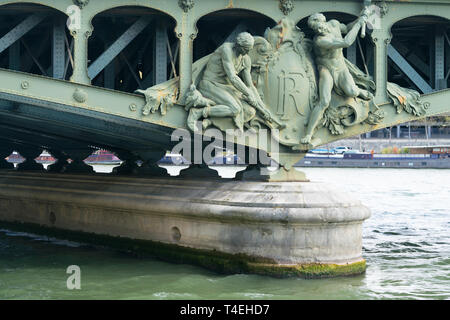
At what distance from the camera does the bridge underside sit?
16.1m

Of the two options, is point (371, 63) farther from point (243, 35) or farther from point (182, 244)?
point (182, 244)

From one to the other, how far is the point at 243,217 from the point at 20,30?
18.9 ft

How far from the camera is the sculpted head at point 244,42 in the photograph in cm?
1646

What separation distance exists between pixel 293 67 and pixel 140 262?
5.32 meters

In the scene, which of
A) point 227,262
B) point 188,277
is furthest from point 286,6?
point 188,277

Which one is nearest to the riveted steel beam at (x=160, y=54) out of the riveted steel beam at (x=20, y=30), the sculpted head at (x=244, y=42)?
the sculpted head at (x=244, y=42)

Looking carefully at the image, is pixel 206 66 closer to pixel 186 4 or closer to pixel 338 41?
pixel 186 4

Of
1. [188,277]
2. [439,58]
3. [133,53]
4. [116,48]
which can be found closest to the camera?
[188,277]

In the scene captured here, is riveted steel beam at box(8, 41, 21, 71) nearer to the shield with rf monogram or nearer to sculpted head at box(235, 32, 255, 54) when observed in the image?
sculpted head at box(235, 32, 255, 54)

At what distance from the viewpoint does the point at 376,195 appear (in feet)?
146

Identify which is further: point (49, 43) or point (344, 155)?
point (344, 155)

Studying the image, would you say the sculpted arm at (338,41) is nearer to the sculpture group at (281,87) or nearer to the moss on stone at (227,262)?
the sculpture group at (281,87)

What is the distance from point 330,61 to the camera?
17.2 m
